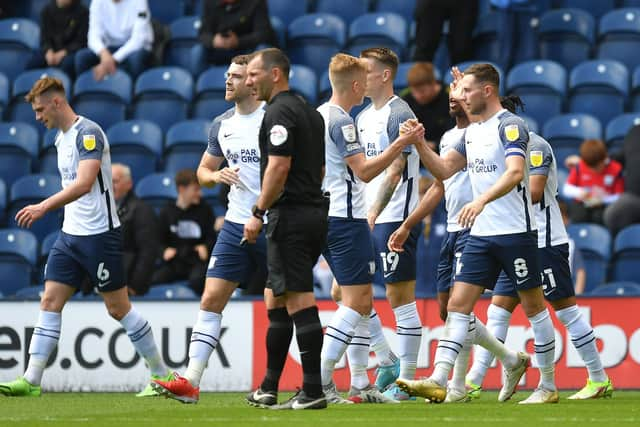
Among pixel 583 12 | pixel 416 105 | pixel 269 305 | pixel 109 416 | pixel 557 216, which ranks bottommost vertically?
pixel 109 416

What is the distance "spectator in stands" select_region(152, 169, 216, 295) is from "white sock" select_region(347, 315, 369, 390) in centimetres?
410

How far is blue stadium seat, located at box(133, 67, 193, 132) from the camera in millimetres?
16062

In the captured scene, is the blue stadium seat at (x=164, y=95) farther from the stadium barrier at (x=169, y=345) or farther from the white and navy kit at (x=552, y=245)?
the white and navy kit at (x=552, y=245)

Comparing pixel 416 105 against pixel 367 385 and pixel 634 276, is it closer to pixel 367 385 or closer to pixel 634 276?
pixel 634 276

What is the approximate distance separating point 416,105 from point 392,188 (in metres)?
4.36

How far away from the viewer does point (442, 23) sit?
15375 mm

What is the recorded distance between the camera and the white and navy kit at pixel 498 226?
8859mm

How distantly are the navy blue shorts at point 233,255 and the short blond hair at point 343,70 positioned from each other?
1.18 meters

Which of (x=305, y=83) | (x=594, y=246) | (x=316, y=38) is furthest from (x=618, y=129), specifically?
(x=316, y=38)

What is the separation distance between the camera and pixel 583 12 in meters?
15.9

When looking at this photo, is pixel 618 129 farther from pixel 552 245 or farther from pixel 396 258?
pixel 396 258

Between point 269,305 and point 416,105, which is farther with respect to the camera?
point 416,105

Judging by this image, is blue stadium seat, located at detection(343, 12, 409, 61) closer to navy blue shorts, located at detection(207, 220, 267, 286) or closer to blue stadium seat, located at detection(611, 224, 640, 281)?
blue stadium seat, located at detection(611, 224, 640, 281)

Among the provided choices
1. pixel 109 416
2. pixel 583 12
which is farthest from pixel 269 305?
pixel 583 12
